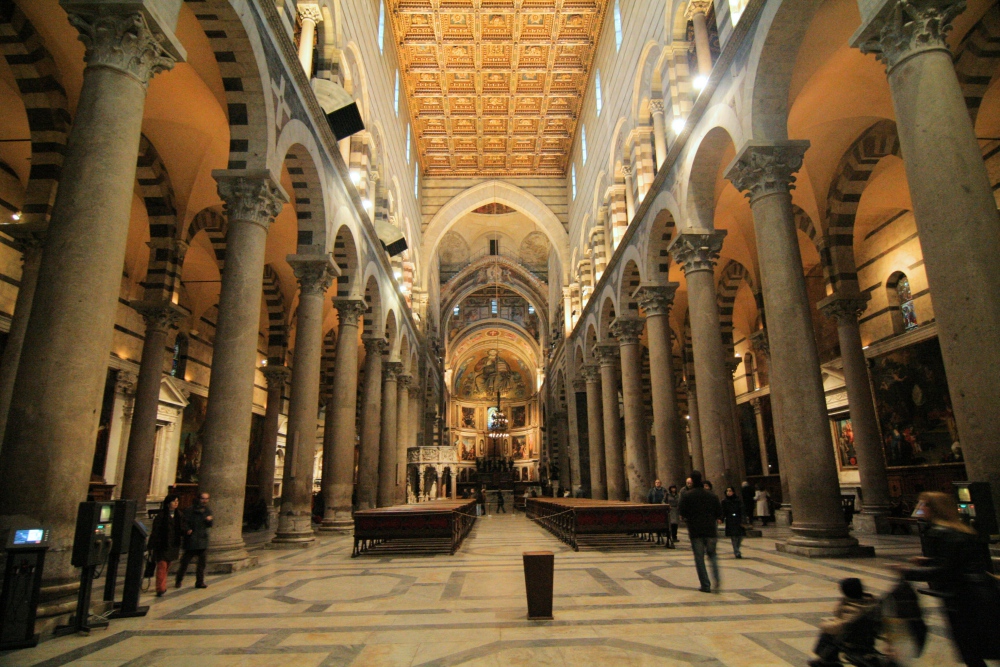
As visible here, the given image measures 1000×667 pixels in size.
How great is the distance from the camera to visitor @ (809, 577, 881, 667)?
2729 millimetres

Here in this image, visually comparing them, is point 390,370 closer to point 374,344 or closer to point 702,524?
point 374,344

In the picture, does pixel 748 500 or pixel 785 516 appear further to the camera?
pixel 785 516

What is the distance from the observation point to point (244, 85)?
9.27 m

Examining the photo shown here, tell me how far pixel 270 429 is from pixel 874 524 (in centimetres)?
1732

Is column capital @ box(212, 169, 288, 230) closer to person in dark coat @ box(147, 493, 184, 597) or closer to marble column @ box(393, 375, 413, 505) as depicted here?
person in dark coat @ box(147, 493, 184, 597)

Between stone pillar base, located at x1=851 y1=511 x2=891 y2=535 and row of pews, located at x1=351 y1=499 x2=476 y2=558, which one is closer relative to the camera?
row of pews, located at x1=351 y1=499 x2=476 y2=558

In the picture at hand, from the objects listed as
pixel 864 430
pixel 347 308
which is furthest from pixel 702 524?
pixel 347 308

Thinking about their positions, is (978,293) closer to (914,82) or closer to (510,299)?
(914,82)

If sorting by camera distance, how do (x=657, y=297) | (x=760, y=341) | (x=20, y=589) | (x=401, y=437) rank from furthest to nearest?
1. (x=401, y=437)
2. (x=760, y=341)
3. (x=657, y=297)
4. (x=20, y=589)

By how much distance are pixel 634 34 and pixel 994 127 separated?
30.6 feet

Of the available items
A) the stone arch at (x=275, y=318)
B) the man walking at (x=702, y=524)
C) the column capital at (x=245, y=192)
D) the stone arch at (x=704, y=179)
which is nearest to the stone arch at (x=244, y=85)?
the column capital at (x=245, y=192)

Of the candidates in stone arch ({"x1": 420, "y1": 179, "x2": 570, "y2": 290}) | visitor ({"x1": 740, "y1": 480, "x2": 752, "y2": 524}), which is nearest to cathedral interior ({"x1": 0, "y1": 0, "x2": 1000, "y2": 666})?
visitor ({"x1": 740, "y1": 480, "x2": 752, "y2": 524})

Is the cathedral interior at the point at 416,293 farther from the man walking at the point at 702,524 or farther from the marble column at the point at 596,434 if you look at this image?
the man walking at the point at 702,524

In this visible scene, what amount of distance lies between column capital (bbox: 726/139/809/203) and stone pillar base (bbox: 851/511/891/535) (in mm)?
7683
